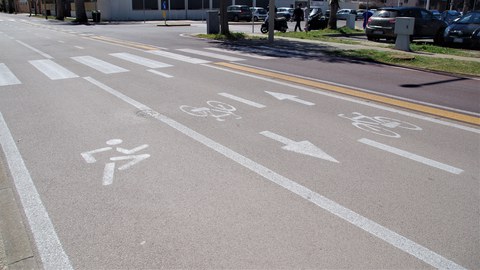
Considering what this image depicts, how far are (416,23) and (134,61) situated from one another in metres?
13.7

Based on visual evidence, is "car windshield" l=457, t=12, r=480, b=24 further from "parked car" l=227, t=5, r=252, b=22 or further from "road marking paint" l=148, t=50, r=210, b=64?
"parked car" l=227, t=5, r=252, b=22

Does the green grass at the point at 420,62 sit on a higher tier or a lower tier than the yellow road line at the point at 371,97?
higher

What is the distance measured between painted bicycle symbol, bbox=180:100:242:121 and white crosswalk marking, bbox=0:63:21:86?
5026 millimetres

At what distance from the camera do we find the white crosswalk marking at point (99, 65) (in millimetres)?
11578

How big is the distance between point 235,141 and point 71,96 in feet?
14.6

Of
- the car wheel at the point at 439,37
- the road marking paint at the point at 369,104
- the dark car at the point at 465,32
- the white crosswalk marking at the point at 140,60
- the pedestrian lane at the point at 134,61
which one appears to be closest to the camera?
the road marking paint at the point at 369,104

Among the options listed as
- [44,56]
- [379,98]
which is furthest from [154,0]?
[379,98]

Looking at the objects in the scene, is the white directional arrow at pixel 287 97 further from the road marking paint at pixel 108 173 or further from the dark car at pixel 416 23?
the dark car at pixel 416 23

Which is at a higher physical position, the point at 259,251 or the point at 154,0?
the point at 154,0

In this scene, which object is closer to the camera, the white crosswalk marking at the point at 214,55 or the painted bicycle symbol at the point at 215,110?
the painted bicycle symbol at the point at 215,110

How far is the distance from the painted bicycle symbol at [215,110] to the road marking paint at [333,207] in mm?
716

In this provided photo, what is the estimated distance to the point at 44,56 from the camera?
14.7 m

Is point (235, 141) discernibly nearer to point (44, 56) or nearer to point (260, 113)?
point (260, 113)

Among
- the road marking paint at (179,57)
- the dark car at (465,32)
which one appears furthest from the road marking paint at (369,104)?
the dark car at (465,32)
